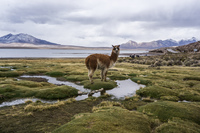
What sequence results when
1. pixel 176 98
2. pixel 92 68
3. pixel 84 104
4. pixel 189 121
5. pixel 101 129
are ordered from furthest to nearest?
pixel 92 68 → pixel 176 98 → pixel 84 104 → pixel 189 121 → pixel 101 129

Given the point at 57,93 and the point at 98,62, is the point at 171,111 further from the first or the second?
the point at 57,93

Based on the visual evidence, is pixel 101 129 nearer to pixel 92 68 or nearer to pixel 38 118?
pixel 38 118

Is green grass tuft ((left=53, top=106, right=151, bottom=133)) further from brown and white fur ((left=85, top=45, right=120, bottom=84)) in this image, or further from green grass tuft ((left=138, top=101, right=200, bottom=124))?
brown and white fur ((left=85, top=45, right=120, bottom=84))

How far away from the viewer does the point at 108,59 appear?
63.9ft

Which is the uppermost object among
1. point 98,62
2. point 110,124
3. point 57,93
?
point 98,62

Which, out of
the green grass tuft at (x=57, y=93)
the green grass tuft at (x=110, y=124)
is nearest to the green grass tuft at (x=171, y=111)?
the green grass tuft at (x=110, y=124)

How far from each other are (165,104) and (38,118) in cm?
932

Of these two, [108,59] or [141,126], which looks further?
[108,59]

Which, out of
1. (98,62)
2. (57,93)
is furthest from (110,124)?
(98,62)

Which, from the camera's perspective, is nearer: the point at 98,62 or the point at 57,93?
the point at 57,93

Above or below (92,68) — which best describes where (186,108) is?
below

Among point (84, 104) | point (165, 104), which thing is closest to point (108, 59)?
point (84, 104)

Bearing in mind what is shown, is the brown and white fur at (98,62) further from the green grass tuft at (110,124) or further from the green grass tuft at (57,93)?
the green grass tuft at (110,124)

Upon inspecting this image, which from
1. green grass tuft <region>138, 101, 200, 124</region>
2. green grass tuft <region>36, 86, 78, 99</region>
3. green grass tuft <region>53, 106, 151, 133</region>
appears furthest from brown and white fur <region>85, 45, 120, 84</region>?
green grass tuft <region>53, 106, 151, 133</region>
